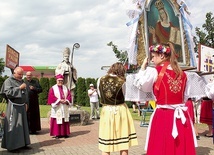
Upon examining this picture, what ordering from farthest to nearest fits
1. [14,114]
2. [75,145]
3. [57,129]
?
[57,129] → [75,145] → [14,114]

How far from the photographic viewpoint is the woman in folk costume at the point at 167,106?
3223 millimetres

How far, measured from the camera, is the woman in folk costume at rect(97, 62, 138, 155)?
182 inches

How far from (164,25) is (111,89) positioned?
1.42 metres

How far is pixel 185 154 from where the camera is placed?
323 cm

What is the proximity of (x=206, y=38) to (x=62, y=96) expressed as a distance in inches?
619

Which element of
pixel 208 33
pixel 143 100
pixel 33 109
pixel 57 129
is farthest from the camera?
pixel 208 33

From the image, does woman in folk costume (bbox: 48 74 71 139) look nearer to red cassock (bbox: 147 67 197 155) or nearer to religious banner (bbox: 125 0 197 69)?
religious banner (bbox: 125 0 197 69)

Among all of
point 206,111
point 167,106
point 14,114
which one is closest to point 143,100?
point 167,106

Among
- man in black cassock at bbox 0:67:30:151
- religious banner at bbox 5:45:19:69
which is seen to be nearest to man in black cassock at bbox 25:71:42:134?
religious banner at bbox 5:45:19:69

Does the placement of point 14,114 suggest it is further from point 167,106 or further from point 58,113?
point 167,106

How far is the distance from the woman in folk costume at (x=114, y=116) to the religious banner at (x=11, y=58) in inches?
146

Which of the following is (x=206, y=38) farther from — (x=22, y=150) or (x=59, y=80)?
(x=22, y=150)

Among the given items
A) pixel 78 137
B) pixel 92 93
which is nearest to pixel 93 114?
pixel 92 93

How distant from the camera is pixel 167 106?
3.31 m
